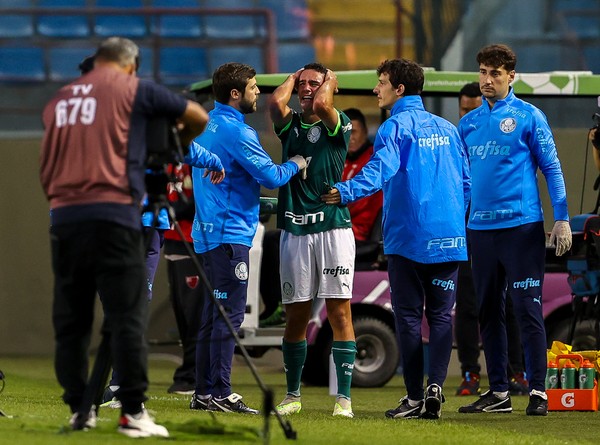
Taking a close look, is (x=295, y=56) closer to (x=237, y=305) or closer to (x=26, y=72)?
(x=26, y=72)

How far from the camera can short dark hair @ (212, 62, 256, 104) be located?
24.2ft

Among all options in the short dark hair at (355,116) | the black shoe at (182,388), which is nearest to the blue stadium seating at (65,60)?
the short dark hair at (355,116)

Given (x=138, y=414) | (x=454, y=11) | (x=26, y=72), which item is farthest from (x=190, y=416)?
(x=26, y=72)

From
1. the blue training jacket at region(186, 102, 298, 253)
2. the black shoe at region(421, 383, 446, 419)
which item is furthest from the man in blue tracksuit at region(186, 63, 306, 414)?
the black shoe at region(421, 383, 446, 419)

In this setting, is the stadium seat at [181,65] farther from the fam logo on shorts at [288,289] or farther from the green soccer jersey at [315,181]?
the fam logo on shorts at [288,289]

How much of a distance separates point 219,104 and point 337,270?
1.19 m

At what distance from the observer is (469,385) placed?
921cm

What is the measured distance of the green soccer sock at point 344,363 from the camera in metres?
7.02

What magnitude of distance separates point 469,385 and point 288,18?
25.0 feet

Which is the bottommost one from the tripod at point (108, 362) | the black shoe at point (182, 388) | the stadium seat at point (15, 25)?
the black shoe at point (182, 388)

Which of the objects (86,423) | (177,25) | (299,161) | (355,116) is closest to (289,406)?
(299,161)

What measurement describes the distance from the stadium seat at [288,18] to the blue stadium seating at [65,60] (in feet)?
7.24

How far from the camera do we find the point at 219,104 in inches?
292

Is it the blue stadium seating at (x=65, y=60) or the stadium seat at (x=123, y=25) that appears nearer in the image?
the blue stadium seating at (x=65, y=60)
